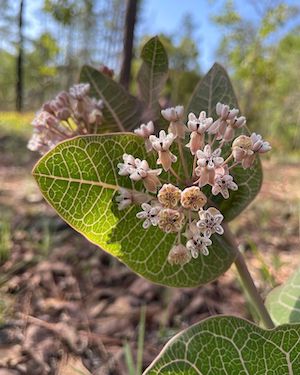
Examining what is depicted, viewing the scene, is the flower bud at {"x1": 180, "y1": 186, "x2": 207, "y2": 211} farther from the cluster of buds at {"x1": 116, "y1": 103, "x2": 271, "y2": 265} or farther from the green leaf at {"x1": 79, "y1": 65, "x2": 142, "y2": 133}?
the green leaf at {"x1": 79, "y1": 65, "x2": 142, "y2": 133}

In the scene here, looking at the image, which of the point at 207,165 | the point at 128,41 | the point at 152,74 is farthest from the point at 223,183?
the point at 128,41

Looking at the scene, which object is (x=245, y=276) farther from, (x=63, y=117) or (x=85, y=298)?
(x=85, y=298)

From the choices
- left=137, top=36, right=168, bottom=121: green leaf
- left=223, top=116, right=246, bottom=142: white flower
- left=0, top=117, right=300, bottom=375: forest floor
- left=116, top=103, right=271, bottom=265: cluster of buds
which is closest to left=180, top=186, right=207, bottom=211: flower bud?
left=116, top=103, right=271, bottom=265: cluster of buds

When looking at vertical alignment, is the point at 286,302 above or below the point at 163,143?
below

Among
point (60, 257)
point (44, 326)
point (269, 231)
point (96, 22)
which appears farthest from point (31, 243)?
point (96, 22)

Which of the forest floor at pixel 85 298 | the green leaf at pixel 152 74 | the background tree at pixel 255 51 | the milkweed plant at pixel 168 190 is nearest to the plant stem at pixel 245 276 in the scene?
the milkweed plant at pixel 168 190

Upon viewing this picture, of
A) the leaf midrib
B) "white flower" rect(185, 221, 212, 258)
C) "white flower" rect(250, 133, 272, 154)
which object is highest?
"white flower" rect(250, 133, 272, 154)

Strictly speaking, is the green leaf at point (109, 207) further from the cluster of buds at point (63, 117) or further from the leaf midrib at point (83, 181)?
the cluster of buds at point (63, 117)
